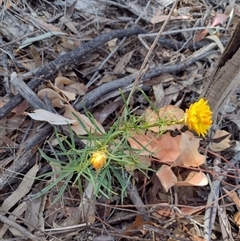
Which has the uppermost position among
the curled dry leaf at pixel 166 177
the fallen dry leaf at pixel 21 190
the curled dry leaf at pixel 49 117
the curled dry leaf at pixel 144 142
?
the curled dry leaf at pixel 144 142

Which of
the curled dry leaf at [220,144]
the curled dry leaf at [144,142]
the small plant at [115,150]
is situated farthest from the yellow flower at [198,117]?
the curled dry leaf at [220,144]

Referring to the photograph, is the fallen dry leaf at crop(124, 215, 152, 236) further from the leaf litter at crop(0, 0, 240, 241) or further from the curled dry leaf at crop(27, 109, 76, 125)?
the curled dry leaf at crop(27, 109, 76, 125)

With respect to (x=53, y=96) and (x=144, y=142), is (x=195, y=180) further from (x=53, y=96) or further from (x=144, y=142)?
(x=53, y=96)

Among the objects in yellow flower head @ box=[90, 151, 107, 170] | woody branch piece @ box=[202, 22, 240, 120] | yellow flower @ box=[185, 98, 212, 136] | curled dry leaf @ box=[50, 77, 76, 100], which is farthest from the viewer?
curled dry leaf @ box=[50, 77, 76, 100]

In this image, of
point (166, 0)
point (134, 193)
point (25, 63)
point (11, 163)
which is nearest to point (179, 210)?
point (134, 193)

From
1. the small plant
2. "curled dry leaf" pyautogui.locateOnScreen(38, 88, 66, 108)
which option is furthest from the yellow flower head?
"curled dry leaf" pyautogui.locateOnScreen(38, 88, 66, 108)

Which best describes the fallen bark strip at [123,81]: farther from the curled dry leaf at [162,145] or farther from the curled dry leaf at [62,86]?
the curled dry leaf at [162,145]

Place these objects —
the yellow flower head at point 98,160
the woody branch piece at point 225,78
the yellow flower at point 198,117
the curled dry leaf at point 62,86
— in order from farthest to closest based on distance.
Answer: the curled dry leaf at point 62,86 → the woody branch piece at point 225,78 → the yellow flower at point 198,117 → the yellow flower head at point 98,160

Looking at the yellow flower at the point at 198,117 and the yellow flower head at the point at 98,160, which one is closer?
the yellow flower head at the point at 98,160

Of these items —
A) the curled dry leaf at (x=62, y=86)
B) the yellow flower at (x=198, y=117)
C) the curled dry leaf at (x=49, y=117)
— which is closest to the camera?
the yellow flower at (x=198, y=117)
